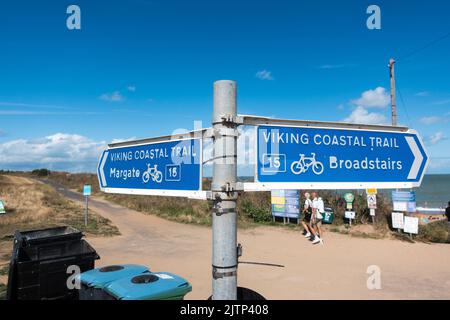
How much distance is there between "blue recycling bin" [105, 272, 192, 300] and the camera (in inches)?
95.4

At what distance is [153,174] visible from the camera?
2.24m

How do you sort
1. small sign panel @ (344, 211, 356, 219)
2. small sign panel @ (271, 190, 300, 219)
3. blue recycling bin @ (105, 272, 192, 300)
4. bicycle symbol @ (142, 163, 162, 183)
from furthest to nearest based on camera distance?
small sign panel @ (271, 190, 300, 219) < small sign panel @ (344, 211, 356, 219) < blue recycling bin @ (105, 272, 192, 300) < bicycle symbol @ (142, 163, 162, 183)

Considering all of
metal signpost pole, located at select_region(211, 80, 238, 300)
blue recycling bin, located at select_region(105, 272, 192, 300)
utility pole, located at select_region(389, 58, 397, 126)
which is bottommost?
blue recycling bin, located at select_region(105, 272, 192, 300)

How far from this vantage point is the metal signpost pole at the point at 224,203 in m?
1.82

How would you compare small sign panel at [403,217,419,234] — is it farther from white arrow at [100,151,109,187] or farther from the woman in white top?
white arrow at [100,151,109,187]

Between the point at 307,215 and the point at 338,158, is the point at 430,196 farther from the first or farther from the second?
the point at 338,158

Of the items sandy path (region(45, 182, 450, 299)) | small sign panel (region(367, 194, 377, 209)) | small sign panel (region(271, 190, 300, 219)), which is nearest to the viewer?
sandy path (region(45, 182, 450, 299))

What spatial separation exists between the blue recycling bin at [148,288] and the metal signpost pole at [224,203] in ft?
2.61

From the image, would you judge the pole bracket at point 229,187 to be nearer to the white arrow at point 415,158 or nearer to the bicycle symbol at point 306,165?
the bicycle symbol at point 306,165

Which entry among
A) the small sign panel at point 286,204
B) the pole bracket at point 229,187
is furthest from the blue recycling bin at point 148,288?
the small sign panel at point 286,204

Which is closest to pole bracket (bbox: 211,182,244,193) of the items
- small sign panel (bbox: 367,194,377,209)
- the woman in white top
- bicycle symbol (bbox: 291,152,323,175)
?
bicycle symbol (bbox: 291,152,323,175)

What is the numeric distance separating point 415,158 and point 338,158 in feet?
1.90

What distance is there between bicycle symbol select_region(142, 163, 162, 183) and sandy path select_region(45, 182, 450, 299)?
463 cm
